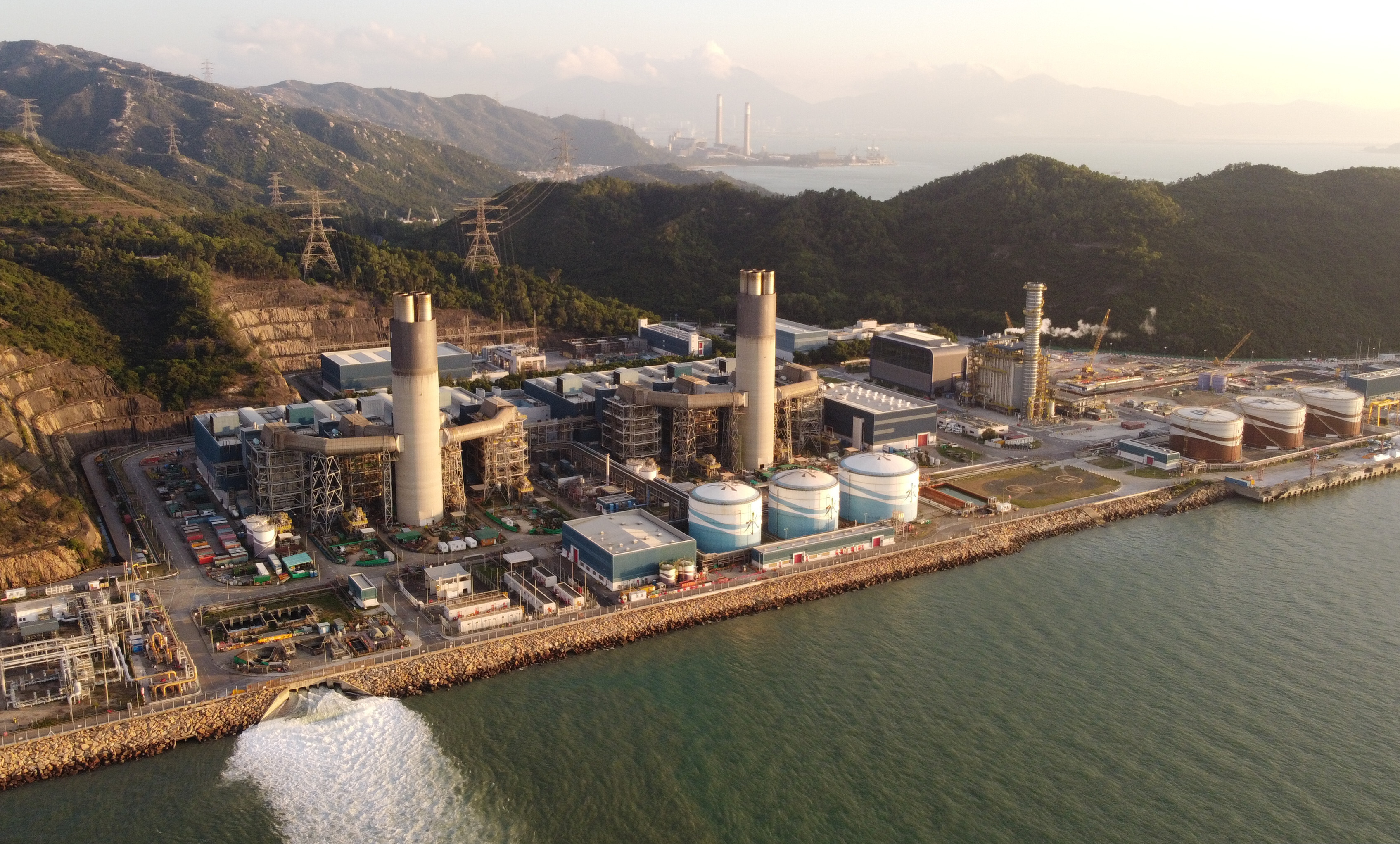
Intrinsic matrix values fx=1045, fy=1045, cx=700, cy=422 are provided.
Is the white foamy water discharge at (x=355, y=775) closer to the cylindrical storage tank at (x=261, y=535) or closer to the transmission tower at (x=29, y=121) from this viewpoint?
the cylindrical storage tank at (x=261, y=535)


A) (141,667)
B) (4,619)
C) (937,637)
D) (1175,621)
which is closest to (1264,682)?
(1175,621)

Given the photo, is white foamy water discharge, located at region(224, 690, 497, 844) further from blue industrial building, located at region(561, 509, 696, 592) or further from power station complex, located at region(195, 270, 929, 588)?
power station complex, located at region(195, 270, 929, 588)

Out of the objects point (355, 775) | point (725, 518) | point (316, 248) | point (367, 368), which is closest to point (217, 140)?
point (316, 248)

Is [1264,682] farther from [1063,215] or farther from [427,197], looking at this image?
[427,197]

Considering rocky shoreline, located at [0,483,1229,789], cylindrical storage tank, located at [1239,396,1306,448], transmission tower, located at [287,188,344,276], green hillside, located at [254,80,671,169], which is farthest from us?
green hillside, located at [254,80,671,169]

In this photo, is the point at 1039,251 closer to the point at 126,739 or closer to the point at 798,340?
the point at 798,340

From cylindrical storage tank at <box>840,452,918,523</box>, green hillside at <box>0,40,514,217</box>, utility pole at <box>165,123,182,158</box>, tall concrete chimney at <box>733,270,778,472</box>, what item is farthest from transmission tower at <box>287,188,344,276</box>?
utility pole at <box>165,123,182,158</box>

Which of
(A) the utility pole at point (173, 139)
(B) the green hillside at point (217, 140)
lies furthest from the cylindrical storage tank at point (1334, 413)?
(A) the utility pole at point (173, 139)
